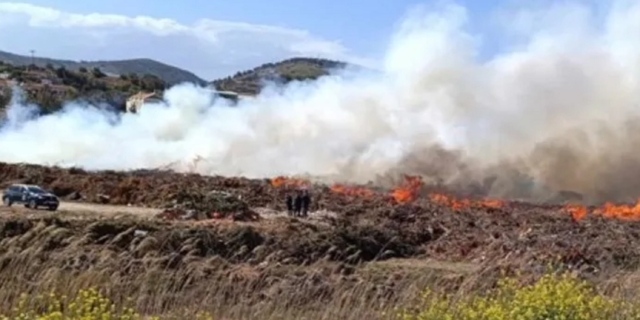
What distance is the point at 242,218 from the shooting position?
4488 centimetres

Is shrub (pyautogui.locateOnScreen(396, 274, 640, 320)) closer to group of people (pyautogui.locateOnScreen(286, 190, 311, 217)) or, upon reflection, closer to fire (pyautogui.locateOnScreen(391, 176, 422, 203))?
group of people (pyautogui.locateOnScreen(286, 190, 311, 217))

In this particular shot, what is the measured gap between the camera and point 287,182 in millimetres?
61875

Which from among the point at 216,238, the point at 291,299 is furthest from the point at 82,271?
the point at 216,238

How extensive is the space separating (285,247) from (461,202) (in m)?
22.3

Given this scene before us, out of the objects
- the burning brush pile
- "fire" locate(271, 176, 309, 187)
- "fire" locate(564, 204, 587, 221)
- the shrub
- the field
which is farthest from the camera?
"fire" locate(271, 176, 309, 187)

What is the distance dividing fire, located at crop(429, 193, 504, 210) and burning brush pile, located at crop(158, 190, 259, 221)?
1111 centimetres

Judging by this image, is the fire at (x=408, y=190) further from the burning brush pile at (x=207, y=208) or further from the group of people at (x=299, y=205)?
the burning brush pile at (x=207, y=208)

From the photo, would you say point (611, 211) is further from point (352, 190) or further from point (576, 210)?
point (352, 190)

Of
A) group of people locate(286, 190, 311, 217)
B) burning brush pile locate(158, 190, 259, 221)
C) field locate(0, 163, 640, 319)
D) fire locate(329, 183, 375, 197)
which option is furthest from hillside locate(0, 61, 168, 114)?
group of people locate(286, 190, 311, 217)

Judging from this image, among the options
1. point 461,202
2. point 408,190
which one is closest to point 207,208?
point 461,202

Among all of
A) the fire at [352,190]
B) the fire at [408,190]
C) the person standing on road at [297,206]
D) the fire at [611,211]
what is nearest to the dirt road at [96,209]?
the person standing on road at [297,206]

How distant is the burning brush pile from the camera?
4476 centimetres

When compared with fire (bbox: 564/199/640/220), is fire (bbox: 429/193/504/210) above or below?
below

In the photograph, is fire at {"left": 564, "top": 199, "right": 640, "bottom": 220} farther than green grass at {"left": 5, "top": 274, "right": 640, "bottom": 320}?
Yes
